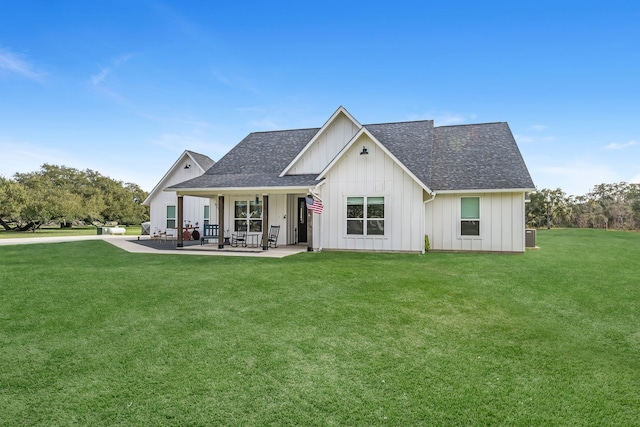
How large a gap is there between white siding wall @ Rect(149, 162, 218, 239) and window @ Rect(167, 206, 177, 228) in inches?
9.0

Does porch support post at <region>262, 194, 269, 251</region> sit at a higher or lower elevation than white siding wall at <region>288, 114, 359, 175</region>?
lower

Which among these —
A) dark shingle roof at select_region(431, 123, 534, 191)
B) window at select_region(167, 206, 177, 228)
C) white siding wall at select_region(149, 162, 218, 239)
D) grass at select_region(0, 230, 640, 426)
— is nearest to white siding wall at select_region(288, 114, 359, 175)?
dark shingle roof at select_region(431, 123, 534, 191)

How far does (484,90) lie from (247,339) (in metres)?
21.3

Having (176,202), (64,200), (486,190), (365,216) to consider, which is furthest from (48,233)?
(486,190)

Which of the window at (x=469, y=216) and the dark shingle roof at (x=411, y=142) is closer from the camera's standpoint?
the window at (x=469, y=216)

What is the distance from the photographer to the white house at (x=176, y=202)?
22219 millimetres

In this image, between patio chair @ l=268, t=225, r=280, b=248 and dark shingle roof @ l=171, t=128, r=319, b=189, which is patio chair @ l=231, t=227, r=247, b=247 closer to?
patio chair @ l=268, t=225, r=280, b=248

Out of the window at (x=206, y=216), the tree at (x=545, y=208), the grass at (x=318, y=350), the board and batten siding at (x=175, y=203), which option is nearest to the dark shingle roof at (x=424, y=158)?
the window at (x=206, y=216)

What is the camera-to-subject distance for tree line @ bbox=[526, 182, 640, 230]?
38188 millimetres

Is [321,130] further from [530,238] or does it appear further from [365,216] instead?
[530,238]

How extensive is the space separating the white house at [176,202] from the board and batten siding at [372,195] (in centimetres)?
977

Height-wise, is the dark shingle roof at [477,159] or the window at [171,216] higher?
the dark shingle roof at [477,159]

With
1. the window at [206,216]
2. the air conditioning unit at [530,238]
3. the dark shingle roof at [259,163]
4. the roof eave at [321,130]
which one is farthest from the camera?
the window at [206,216]

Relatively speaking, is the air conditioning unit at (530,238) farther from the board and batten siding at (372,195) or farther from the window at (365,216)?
the window at (365,216)
